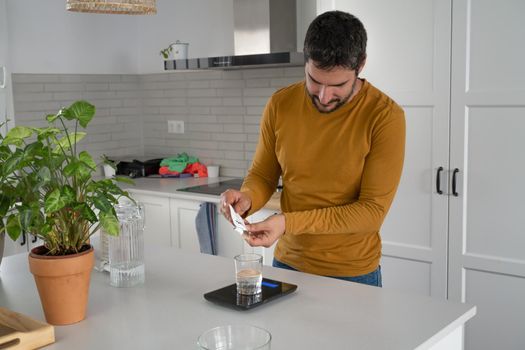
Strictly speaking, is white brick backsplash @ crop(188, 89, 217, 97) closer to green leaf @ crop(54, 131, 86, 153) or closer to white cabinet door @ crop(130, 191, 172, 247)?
white cabinet door @ crop(130, 191, 172, 247)

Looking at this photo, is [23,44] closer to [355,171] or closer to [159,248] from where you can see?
[159,248]

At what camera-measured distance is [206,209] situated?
4129mm

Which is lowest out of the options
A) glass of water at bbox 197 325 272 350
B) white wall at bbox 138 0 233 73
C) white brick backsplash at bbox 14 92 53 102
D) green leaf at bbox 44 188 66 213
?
glass of water at bbox 197 325 272 350

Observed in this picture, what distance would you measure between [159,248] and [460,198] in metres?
1.56

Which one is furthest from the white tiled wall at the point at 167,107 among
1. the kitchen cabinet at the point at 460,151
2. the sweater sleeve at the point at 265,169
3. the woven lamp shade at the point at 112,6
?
the sweater sleeve at the point at 265,169

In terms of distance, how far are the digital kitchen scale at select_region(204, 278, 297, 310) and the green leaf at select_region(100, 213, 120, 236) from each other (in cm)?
37

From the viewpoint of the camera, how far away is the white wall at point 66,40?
4570 mm

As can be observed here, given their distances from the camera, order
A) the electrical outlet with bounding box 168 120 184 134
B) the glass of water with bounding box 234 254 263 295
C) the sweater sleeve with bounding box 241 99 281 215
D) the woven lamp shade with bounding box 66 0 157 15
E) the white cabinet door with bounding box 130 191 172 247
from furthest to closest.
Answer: the electrical outlet with bounding box 168 120 184 134, the white cabinet door with bounding box 130 191 172 247, the woven lamp shade with bounding box 66 0 157 15, the sweater sleeve with bounding box 241 99 281 215, the glass of water with bounding box 234 254 263 295

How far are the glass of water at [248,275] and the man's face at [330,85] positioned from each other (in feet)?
1.98

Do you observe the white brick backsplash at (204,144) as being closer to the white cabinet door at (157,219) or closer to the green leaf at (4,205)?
the white cabinet door at (157,219)

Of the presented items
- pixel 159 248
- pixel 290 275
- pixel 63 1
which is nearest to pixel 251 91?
pixel 63 1

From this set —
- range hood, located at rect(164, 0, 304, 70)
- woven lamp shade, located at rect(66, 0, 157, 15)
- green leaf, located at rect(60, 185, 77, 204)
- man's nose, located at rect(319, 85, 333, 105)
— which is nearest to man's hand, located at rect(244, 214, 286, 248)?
man's nose, located at rect(319, 85, 333, 105)

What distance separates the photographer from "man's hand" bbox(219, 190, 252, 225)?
7.29ft

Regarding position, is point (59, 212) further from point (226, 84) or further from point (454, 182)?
point (226, 84)
